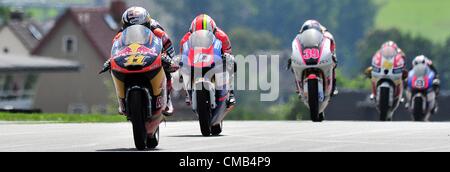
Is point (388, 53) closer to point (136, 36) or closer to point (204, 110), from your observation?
point (204, 110)

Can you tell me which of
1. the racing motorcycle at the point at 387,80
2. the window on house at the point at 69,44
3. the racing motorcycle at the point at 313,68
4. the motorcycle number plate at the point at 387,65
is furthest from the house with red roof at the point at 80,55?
the racing motorcycle at the point at 313,68

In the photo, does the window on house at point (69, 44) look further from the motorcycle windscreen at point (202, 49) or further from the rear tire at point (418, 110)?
A: the motorcycle windscreen at point (202, 49)

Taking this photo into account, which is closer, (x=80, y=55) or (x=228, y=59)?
(x=228, y=59)

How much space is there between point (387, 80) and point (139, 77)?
1492 cm

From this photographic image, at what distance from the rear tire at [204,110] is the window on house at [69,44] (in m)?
99.7

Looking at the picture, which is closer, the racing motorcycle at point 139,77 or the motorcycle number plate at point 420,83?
the racing motorcycle at point 139,77

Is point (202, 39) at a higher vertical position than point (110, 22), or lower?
lower

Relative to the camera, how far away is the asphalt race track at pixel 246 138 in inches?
685

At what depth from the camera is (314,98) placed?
26.4m

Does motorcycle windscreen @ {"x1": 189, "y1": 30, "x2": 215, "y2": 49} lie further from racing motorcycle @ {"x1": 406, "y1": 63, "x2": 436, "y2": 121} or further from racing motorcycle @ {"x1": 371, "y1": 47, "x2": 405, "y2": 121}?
racing motorcycle @ {"x1": 406, "y1": 63, "x2": 436, "y2": 121}

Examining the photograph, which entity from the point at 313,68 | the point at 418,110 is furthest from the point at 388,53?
the point at 313,68

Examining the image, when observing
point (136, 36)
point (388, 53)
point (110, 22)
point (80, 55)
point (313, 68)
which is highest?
point (110, 22)
